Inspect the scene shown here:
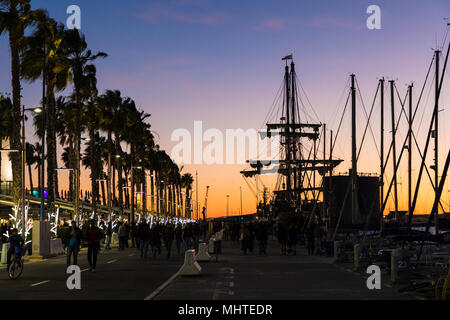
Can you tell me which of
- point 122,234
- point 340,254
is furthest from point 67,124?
point 340,254

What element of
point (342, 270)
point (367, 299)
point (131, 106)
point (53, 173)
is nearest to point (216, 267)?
point (342, 270)

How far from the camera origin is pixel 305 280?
2355 cm

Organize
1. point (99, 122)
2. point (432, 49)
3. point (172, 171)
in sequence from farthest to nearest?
point (172, 171) < point (99, 122) < point (432, 49)

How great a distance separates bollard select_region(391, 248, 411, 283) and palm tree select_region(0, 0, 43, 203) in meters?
25.4

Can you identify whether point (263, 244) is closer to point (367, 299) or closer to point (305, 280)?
point (305, 280)

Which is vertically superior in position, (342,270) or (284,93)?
(284,93)

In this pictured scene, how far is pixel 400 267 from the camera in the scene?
22406 millimetres

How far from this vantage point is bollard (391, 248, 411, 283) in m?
22.1

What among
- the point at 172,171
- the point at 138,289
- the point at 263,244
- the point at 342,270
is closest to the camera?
the point at 138,289

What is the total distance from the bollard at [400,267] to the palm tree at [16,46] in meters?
25.4

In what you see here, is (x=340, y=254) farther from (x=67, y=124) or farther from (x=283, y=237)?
(x=67, y=124)

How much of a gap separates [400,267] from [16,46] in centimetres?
2847

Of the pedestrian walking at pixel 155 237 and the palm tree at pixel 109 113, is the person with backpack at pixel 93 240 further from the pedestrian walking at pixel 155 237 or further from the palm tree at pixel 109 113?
the palm tree at pixel 109 113
